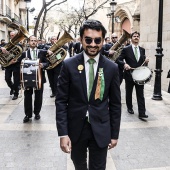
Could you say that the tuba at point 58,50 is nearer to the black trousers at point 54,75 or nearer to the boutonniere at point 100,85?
the black trousers at point 54,75

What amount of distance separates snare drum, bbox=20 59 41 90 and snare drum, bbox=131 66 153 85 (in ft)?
6.75

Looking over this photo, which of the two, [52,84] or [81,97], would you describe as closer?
[81,97]

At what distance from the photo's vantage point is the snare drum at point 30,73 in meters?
5.86

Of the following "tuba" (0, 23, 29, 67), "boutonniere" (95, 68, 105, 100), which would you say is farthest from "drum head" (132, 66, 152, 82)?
"boutonniere" (95, 68, 105, 100)

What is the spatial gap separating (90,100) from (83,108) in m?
0.10

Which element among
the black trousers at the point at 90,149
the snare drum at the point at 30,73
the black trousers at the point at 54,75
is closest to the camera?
the black trousers at the point at 90,149

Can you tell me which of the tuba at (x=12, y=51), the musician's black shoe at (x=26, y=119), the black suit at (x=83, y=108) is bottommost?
the musician's black shoe at (x=26, y=119)

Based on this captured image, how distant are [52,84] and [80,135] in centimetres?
654

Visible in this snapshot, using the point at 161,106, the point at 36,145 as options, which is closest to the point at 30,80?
the point at 36,145

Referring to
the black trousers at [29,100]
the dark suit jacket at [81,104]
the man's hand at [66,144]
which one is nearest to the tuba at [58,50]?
the black trousers at [29,100]

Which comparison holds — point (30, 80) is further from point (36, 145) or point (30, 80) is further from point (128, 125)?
point (128, 125)

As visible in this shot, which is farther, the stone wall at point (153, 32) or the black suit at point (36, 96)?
the stone wall at point (153, 32)

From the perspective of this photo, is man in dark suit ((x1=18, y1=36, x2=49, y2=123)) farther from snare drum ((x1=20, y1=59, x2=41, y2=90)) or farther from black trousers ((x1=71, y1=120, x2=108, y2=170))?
black trousers ((x1=71, y1=120, x2=108, y2=170))

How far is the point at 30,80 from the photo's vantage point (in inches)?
231
